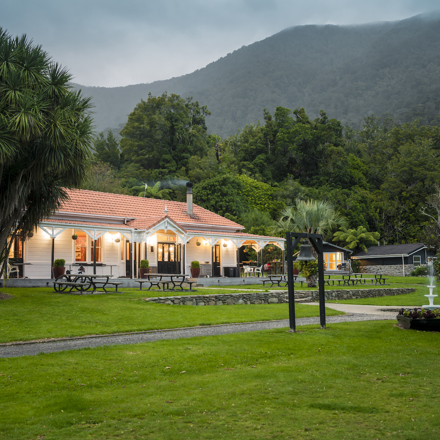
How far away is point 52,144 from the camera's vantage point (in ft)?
46.2

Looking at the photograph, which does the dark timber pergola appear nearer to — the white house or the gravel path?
the gravel path

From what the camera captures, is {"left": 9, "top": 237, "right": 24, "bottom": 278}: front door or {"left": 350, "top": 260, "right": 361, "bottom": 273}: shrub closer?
{"left": 9, "top": 237, "right": 24, "bottom": 278}: front door

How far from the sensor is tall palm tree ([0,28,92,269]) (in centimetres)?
1370

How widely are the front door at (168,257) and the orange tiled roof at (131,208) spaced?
1751 millimetres

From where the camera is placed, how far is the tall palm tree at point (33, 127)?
45.0ft

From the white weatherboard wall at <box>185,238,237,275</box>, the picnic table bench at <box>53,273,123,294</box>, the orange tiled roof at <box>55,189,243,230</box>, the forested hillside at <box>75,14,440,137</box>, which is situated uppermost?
the forested hillside at <box>75,14,440,137</box>

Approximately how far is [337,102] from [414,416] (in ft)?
488

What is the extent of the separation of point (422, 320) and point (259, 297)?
9150mm

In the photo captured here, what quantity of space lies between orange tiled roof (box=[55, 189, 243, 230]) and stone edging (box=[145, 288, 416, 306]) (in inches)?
350

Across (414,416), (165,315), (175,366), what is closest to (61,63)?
(165,315)

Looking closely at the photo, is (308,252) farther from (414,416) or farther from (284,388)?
(414,416)

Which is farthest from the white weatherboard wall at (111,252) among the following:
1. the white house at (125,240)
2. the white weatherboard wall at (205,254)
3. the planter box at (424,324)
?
the planter box at (424,324)

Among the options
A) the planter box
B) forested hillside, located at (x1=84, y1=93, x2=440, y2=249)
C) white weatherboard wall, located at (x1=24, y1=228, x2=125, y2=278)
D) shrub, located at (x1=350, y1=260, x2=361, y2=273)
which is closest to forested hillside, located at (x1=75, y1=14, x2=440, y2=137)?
forested hillside, located at (x1=84, y1=93, x2=440, y2=249)

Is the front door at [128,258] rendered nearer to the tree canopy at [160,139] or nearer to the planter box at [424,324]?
the planter box at [424,324]
